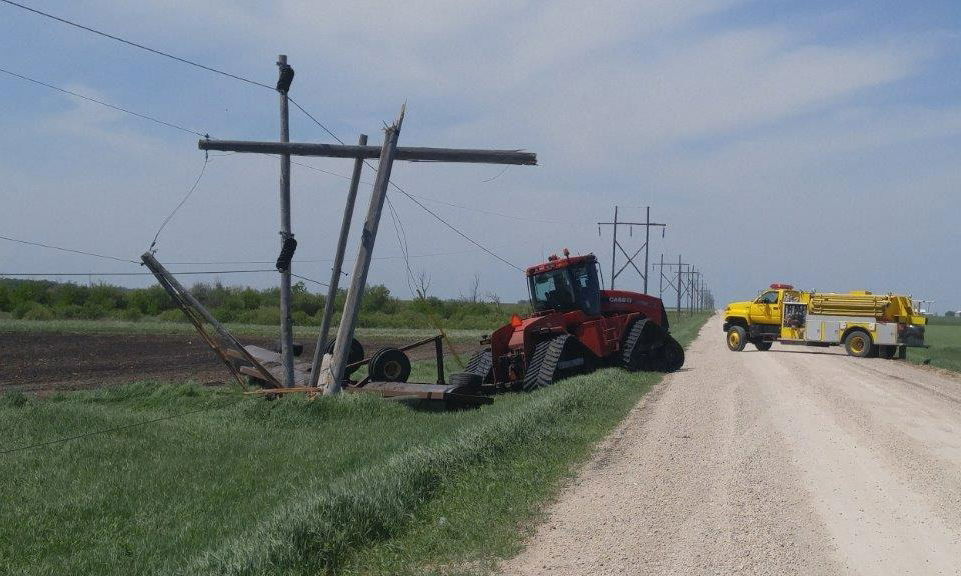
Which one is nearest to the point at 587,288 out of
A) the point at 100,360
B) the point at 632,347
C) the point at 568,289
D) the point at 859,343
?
the point at 568,289

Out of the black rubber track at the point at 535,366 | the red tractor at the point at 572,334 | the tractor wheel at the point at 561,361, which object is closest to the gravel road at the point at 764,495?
the tractor wheel at the point at 561,361

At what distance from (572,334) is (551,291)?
1.20 meters

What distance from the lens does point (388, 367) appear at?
1675 cm

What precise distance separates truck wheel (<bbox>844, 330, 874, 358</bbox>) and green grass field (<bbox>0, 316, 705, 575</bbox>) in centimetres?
1951

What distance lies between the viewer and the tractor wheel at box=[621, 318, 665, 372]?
20250 millimetres

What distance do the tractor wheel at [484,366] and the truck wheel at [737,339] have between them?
685 inches

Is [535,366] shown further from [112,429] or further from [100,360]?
[100,360]

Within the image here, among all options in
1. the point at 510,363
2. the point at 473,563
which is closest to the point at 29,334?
the point at 510,363

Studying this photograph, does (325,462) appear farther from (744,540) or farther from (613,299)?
(613,299)

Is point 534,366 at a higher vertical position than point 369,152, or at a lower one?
lower

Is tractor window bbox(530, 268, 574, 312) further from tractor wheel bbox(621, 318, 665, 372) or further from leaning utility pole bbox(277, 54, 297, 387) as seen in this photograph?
leaning utility pole bbox(277, 54, 297, 387)

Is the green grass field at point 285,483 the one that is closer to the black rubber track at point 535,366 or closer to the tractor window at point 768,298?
the black rubber track at point 535,366

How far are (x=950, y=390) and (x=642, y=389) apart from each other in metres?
7.21

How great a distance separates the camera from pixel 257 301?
68625mm
